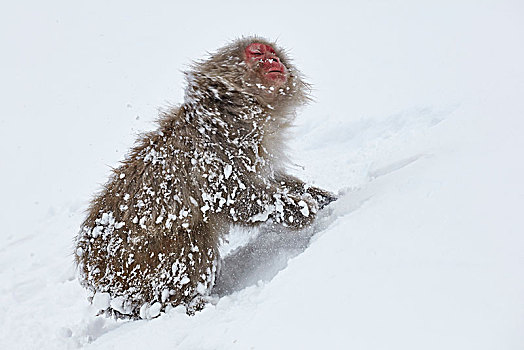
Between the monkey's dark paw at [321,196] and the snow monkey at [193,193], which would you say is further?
the monkey's dark paw at [321,196]

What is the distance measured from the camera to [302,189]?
249cm

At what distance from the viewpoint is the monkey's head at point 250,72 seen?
2.13 metres

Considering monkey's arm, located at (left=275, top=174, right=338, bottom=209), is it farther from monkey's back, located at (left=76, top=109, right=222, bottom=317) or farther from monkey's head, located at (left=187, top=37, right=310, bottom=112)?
monkey's back, located at (left=76, top=109, right=222, bottom=317)

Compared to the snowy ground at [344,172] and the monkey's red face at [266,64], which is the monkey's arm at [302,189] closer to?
the snowy ground at [344,172]

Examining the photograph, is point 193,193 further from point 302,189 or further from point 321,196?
point 321,196

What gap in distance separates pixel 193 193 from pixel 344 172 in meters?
1.40

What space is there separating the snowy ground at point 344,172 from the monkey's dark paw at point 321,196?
0.48ft

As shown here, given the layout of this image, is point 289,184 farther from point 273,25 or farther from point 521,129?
point 273,25

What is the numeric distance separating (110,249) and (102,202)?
0.76ft

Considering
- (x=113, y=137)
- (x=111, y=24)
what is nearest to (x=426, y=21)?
(x=113, y=137)

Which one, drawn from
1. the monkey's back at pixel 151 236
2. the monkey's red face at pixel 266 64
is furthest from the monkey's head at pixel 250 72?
the monkey's back at pixel 151 236

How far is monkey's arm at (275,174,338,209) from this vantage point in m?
2.45

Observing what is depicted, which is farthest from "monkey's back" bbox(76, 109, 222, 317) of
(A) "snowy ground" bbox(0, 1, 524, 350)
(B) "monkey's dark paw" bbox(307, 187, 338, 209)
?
(B) "monkey's dark paw" bbox(307, 187, 338, 209)

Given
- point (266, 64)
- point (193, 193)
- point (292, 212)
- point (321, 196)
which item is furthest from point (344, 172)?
point (193, 193)
